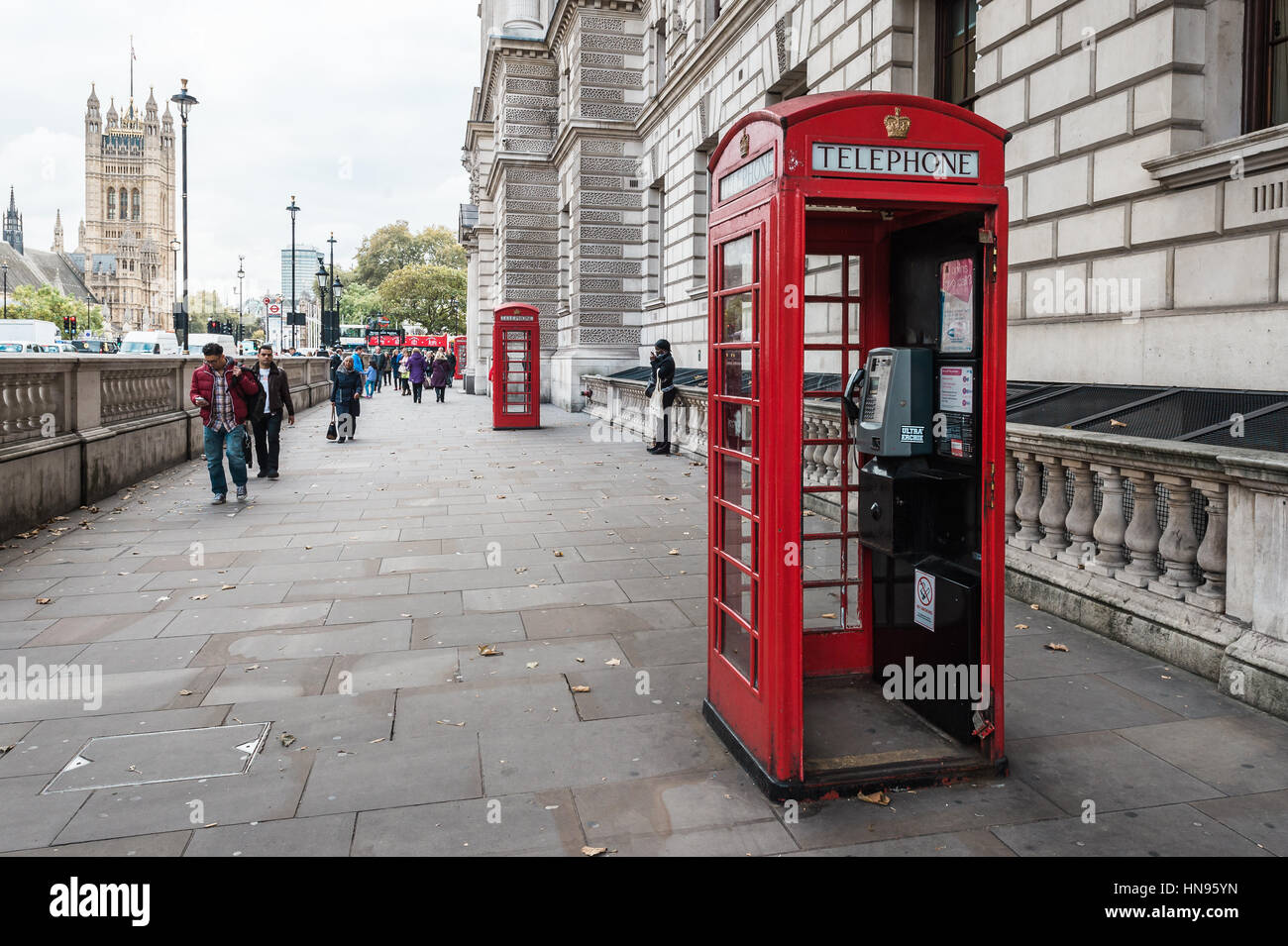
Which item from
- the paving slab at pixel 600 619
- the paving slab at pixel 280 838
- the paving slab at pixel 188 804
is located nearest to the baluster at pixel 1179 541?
the paving slab at pixel 600 619

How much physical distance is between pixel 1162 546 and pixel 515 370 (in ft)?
63.6

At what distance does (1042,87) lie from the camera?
399 inches

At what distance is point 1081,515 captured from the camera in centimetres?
650

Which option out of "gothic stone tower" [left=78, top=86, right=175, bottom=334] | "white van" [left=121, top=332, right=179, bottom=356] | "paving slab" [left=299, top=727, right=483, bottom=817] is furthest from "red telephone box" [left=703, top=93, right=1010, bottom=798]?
"gothic stone tower" [left=78, top=86, right=175, bottom=334]

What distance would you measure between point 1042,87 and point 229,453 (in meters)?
10.1

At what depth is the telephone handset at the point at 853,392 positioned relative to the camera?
471 centimetres

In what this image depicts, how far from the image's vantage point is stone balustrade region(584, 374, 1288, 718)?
498 cm

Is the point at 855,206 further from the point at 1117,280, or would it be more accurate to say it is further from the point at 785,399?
the point at 1117,280

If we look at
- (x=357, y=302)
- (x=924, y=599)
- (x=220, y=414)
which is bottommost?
(x=924, y=599)

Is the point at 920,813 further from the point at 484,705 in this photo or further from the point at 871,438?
the point at 484,705

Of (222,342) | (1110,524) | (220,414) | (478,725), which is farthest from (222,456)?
(222,342)

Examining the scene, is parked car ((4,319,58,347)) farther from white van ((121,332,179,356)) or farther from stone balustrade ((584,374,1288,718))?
stone balustrade ((584,374,1288,718))

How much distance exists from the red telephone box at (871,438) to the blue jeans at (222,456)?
29.7 ft

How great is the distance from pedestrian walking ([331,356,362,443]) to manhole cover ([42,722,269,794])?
15600mm
